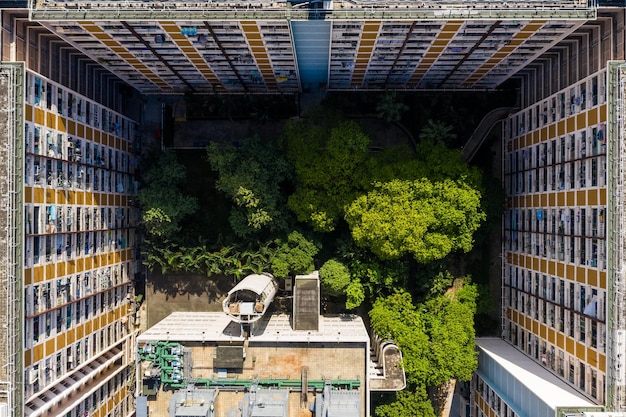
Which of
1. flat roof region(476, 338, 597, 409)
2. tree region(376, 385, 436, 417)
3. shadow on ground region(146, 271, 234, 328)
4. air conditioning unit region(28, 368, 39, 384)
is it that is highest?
shadow on ground region(146, 271, 234, 328)

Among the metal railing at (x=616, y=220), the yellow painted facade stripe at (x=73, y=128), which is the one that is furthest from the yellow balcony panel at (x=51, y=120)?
the metal railing at (x=616, y=220)

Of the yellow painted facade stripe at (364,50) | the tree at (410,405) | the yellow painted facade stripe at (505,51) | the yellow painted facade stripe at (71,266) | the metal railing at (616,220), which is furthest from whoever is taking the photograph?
the tree at (410,405)

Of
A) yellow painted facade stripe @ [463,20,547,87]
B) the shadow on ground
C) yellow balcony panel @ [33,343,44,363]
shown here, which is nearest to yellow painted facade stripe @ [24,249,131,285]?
the shadow on ground

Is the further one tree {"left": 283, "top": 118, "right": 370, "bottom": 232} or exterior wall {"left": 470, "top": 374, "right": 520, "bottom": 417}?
tree {"left": 283, "top": 118, "right": 370, "bottom": 232}

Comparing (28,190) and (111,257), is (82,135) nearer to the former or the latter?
(28,190)

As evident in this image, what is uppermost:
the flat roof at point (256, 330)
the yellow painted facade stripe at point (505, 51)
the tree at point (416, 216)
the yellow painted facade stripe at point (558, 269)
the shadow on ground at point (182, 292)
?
the yellow painted facade stripe at point (505, 51)

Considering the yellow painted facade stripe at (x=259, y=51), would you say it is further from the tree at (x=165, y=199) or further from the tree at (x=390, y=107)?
the tree at (x=165, y=199)

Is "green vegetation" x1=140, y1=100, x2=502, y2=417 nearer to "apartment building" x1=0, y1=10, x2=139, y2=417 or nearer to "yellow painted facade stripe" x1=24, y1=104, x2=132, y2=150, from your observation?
"apartment building" x1=0, y1=10, x2=139, y2=417

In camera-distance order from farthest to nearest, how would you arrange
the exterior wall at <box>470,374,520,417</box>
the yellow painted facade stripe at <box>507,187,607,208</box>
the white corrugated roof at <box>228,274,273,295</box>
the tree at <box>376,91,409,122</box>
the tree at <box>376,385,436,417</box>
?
1. the tree at <box>376,91,409,122</box>
2. the tree at <box>376,385,436,417</box>
3. the exterior wall at <box>470,374,520,417</box>
4. the white corrugated roof at <box>228,274,273,295</box>
5. the yellow painted facade stripe at <box>507,187,607,208</box>
